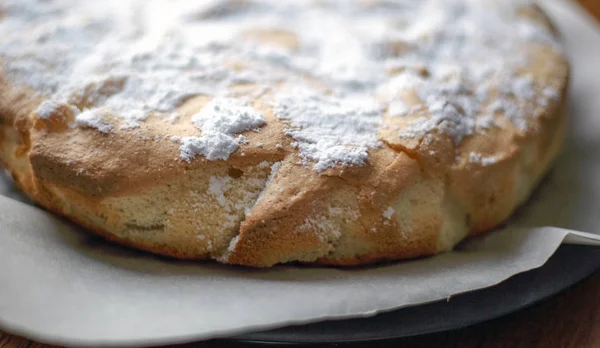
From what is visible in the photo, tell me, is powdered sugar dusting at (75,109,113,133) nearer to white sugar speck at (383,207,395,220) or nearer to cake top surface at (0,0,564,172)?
cake top surface at (0,0,564,172)

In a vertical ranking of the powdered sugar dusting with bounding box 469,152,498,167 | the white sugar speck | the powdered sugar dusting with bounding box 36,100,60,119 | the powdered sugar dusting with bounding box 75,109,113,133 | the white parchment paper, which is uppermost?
the powdered sugar dusting with bounding box 36,100,60,119

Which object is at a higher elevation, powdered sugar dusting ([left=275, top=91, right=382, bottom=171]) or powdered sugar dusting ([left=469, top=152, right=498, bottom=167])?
powdered sugar dusting ([left=275, top=91, right=382, bottom=171])

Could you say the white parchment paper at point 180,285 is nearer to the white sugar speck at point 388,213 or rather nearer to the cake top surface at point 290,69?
the white sugar speck at point 388,213

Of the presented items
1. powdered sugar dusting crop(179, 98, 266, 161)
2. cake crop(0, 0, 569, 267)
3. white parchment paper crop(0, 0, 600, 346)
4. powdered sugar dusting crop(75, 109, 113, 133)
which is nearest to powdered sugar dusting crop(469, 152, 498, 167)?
cake crop(0, 0, 569, 267)

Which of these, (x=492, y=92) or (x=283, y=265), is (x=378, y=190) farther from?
(x=492, y=92)

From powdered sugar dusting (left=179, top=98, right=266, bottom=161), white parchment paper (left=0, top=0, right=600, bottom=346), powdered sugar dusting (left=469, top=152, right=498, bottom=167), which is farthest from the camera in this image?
powdered sugar dusting (left=469, top=152, right=498, bottom=167)

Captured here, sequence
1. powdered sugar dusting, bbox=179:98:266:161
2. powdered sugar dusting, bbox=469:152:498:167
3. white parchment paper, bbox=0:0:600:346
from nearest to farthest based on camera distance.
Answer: white parchment paper, bbox=0:0:600:346 → powdered sugar dusting, bbox=179:98:266:161 → powdered sugar dusting, bbox=469:152:498:167

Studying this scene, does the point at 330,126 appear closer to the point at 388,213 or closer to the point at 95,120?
the point at 388,213
